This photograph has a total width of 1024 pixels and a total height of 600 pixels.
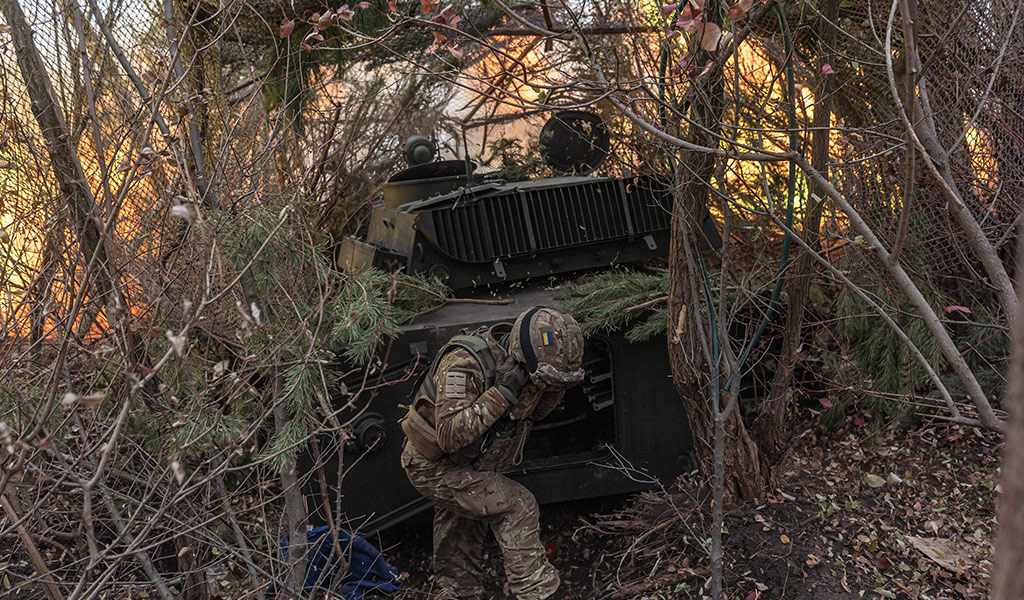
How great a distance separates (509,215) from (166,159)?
82.6 inches

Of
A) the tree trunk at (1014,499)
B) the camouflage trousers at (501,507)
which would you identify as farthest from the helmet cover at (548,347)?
the tree trunk at (1014,499)

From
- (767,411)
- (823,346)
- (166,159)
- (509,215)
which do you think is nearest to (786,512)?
(767,411)

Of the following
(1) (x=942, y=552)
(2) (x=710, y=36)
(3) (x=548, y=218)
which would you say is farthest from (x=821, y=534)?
(2) (x=710, y=36)

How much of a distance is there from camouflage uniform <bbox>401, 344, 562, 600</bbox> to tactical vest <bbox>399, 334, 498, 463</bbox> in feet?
0.09

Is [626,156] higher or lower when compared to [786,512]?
higher

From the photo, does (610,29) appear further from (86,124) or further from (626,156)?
(86,124)

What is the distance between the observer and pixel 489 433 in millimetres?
4270

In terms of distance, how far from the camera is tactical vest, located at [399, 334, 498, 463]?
4.17m

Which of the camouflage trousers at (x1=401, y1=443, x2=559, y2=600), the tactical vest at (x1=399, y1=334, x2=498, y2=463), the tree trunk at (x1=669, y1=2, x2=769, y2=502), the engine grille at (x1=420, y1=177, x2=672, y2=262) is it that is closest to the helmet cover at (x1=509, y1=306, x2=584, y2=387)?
the tactical vest at (x1=399, y1=334, x2=498, y2=463)

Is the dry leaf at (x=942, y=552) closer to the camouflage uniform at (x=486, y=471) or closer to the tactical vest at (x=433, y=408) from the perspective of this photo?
the camouflage uniform at (x=486, y=471)

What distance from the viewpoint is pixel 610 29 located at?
649 centimetres

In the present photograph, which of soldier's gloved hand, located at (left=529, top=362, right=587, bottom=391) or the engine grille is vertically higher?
the engine grille

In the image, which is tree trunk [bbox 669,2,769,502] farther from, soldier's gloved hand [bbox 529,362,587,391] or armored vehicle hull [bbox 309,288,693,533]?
soldier's gloved hand [bbox 529,362,587,391]

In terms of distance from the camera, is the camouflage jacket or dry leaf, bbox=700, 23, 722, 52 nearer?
dry leaf, bbox=700, 23, 722, 52
